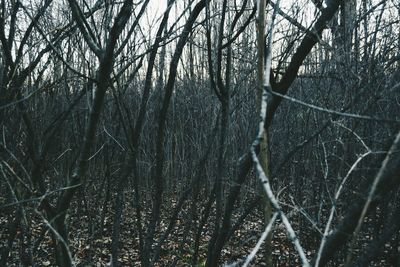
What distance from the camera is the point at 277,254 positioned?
466cm

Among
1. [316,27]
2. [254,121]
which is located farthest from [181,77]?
[316,27]

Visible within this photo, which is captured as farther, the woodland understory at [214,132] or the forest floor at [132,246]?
the forest floor at [132,246]

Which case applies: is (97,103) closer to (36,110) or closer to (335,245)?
(335,245)

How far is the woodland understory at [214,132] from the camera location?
4.47 ft

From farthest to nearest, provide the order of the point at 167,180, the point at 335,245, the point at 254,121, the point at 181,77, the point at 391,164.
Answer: the point at 181,77, the point at 167,180, the point at 254,121, the point at 335,245, the point at 391,164

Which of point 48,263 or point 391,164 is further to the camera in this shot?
point 48,263

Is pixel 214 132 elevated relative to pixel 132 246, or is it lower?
A: elevated

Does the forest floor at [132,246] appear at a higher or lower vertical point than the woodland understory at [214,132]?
lower

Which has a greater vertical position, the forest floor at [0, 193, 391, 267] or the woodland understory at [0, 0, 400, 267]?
the woodland understory at [0, 0, 400, 267]

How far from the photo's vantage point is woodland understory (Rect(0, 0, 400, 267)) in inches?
53.7

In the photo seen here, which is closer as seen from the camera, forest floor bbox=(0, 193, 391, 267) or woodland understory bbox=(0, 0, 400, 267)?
woodland understory bbox=(0, 0, 400, 267)

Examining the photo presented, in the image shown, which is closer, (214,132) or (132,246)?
(214,132)

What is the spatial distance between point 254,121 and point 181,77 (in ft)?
8.71

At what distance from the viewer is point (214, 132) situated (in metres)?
2.49
